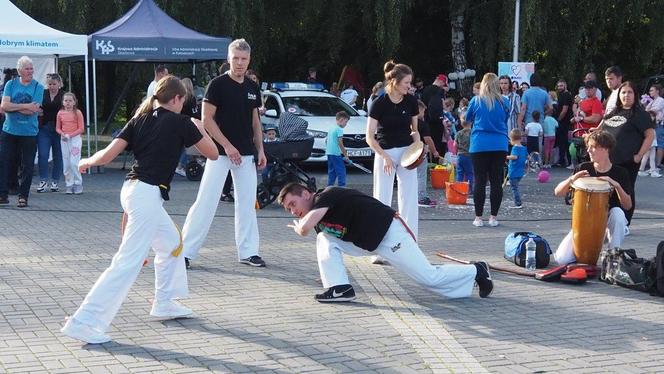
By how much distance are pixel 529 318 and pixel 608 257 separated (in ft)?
5.05

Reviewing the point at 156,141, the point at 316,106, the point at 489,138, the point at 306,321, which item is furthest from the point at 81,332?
the point at 316,106

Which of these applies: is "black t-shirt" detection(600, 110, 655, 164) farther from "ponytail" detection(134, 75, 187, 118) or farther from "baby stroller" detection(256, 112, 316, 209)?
"ponytail" detection(134, 75, 187, 118)

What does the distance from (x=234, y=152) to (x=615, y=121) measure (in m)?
4.28

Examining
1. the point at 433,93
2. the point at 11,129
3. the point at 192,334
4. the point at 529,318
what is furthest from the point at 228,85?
the point at 433,93

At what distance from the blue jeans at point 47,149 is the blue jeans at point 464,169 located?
6.01m

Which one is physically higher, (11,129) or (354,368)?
(11,129)

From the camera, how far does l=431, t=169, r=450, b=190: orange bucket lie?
15180mm

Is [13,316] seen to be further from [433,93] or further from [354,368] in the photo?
[433,93]

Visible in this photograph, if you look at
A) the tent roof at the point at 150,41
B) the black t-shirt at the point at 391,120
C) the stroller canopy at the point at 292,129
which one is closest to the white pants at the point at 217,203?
the black t-shirt at the point at 391,120

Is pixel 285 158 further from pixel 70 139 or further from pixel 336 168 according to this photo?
pixel 70 139

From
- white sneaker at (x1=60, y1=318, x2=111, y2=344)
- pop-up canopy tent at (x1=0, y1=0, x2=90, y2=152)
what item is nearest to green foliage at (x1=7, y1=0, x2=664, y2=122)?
pop-up canopy tent at (x1=0, y1=0, x2=90, y2=152)

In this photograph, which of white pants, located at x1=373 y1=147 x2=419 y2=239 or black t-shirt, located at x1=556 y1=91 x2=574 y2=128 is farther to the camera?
black t-shirt, located at x1=556 y1=91 x2=574 y2=128

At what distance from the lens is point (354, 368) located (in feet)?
18.5

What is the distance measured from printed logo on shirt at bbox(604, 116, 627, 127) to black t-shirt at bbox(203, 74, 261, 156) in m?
3.98
